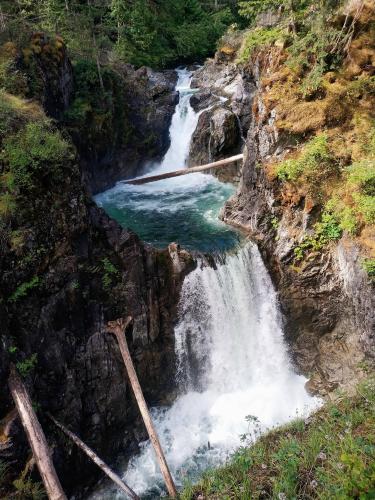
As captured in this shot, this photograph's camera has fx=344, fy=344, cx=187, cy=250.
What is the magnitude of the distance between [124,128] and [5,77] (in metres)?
8.40

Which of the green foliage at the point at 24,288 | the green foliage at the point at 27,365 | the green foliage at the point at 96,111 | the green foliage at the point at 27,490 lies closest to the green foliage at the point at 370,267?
the green foliage at the point at 24,288

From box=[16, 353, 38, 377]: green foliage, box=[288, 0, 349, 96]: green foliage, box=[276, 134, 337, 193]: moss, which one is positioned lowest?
box=[16, 353, 38, 377]: green foliage

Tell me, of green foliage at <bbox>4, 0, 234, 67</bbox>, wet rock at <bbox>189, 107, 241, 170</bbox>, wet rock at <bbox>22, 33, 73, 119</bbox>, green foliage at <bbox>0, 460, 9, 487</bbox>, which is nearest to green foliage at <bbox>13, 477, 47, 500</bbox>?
green foliage at <bbox>0, 460, 9, 487</bbox>

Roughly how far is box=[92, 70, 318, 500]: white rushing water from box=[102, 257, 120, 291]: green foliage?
2.24 meters

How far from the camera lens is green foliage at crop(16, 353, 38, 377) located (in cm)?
724

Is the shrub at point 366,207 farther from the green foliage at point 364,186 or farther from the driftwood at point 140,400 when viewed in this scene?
the driftwood at point 140,400

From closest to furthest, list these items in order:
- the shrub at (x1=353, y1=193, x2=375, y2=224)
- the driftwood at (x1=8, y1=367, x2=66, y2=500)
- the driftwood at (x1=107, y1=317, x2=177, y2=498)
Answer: the driftwood at (x1=8, y1=367, x2=66, y2=500), the driftwood at (x1=107, y1=317, x2=177, y2=498), the shrub at (x1=353, y1=193, x2=375, y2=224)

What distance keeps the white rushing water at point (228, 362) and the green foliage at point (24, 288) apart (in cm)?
432

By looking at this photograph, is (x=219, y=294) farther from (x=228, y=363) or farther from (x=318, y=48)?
(x=318, y=48)

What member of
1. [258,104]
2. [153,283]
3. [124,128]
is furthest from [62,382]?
[124,128]

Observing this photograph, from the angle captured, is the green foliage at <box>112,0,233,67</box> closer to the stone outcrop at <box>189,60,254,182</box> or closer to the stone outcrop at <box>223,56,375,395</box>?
the stone outcrop at <box>189,60,254,182</box>

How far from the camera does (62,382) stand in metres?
8.24

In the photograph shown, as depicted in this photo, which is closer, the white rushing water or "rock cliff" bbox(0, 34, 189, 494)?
"rock cliff" bbox(0, 34, 189, 494)

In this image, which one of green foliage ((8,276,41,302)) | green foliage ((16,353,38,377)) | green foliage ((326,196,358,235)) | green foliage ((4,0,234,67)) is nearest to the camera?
green foliage ((16,353,38,377))
